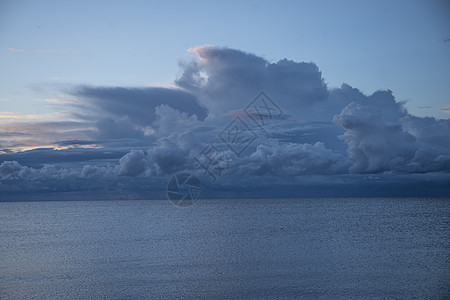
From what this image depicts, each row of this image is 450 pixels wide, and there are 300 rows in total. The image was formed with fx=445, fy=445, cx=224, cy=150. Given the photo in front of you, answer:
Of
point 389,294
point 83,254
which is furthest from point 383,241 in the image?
point 83,254

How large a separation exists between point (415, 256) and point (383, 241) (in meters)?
20.0

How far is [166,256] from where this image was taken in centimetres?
6775

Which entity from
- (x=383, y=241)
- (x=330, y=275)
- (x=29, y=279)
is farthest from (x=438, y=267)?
(x=29, y=279)

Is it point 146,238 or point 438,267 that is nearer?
point 438,267

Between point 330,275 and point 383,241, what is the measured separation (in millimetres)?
38821

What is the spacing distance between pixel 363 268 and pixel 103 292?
31470 mm

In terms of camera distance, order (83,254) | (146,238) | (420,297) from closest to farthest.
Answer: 1. (420,297)
2. (83,254)
3. (146,238)

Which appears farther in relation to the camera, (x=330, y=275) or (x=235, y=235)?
(x=235, y=235)

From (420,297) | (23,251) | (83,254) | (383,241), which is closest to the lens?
(420,297)

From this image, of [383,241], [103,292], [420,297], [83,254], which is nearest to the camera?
[420,297]

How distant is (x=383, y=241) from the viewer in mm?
85438

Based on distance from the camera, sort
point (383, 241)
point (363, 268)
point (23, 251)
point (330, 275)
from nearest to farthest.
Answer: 1. point (330, 275)
2. point (363, 268)
3. point (23, 251)
4. point (383, 241)

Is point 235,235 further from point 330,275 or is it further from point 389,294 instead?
point 389,294

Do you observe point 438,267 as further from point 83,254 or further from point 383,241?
point 83,254
